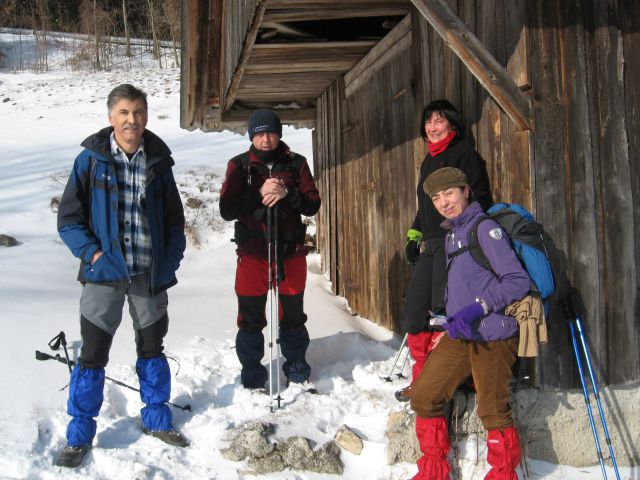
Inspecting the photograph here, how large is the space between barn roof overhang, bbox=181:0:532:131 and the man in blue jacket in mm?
1323

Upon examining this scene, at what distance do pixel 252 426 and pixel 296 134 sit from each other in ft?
Answer: 46.5

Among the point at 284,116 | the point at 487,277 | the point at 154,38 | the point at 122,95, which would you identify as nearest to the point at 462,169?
the point at 487,277

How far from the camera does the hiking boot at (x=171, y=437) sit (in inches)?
134

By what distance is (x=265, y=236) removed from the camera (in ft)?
13.4

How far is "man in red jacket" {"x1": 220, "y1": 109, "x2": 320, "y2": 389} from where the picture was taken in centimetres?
399

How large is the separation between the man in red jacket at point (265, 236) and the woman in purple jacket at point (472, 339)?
48.2 inches

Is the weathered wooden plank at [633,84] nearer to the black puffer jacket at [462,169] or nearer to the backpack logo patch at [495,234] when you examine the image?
the black puffer jacket at [462,169]

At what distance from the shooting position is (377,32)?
18.5 ft

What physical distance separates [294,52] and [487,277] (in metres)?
3.48

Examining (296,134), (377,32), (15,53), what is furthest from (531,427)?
(15,53)

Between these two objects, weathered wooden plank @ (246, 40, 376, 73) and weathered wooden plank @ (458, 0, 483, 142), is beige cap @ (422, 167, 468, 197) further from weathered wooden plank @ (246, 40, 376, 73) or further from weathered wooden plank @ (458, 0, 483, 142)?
weathered wooden plank @ (246, 40, 376, 73)

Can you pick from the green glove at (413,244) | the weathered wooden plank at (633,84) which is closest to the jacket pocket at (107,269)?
the green glove at (413,244)

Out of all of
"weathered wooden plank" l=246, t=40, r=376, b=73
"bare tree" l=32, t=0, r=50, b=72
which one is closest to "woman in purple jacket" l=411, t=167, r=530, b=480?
"weathered wooden plank" l=246, t=40, r=376, b=73

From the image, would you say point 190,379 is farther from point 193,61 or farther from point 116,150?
point 193,61
